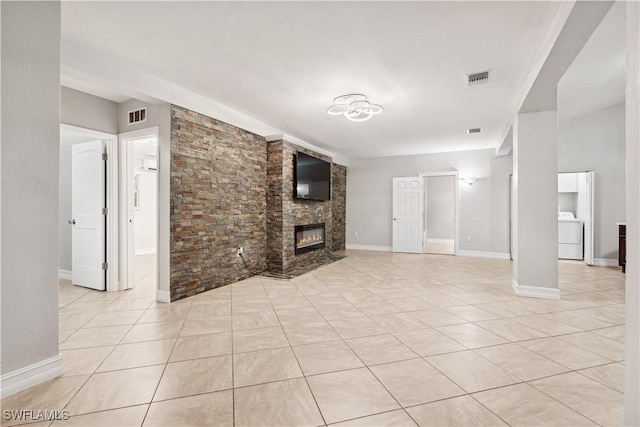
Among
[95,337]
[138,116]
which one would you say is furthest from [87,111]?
[95,337]

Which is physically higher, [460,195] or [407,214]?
[460,195]

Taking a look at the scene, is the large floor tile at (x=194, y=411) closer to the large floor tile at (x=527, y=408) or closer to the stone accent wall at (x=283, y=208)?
the large floor tile at (x=527, y=408)

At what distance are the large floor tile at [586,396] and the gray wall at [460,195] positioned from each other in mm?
5522

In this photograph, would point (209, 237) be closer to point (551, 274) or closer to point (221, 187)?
point (221, 187)

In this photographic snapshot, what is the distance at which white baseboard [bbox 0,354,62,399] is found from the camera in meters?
1.66

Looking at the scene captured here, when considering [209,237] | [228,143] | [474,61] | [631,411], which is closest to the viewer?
[631,411]

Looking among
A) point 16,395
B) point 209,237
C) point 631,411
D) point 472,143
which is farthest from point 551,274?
point 16,395

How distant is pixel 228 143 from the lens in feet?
13.9

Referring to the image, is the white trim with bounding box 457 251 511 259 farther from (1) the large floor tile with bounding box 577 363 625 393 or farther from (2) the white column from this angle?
(2) the white column

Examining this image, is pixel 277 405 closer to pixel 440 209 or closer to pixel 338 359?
pixel 338 359

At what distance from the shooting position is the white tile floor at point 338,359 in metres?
1.56

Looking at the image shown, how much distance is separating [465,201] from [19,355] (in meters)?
7.68

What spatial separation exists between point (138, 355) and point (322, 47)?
291 centimetres

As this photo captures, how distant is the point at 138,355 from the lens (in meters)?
2.18
